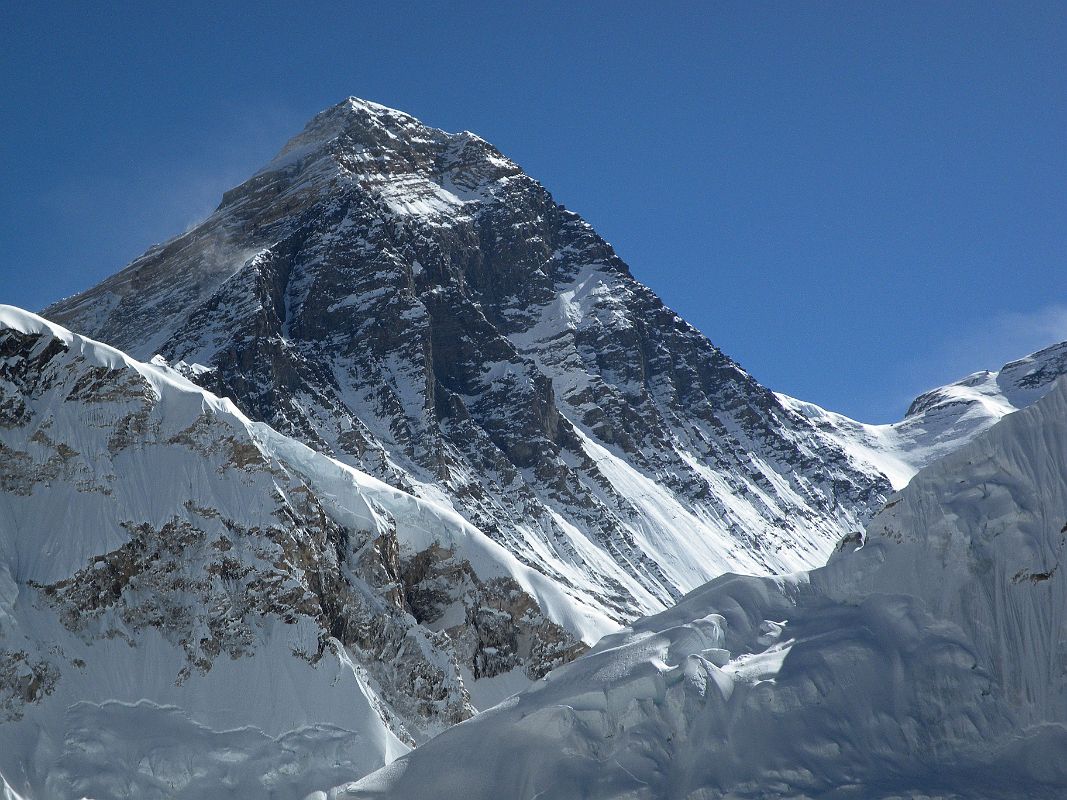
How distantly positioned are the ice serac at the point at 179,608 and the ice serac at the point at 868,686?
32226mm

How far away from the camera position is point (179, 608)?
2995 inches

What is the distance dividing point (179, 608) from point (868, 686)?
50.1m

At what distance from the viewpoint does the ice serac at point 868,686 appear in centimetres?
3350

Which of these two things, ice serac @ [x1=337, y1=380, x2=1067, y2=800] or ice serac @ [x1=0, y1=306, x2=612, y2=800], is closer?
ice serac @ [x1=337, y1=380, x2=1067, y2=800]

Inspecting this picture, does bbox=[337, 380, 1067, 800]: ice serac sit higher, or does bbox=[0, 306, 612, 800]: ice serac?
bbox=[0, 306, 612, 800]: ice serac

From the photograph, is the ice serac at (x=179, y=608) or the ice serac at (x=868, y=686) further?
the ice serac at (x=179, y=608)

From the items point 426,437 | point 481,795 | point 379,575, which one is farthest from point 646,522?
point 481,795

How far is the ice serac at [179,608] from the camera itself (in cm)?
6862

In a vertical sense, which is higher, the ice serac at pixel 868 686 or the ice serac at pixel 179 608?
the ice serac at pixel 179 608

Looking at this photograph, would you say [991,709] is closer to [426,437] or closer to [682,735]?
[682,735]

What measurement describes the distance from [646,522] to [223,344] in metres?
63.1

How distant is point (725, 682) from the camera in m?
36.8

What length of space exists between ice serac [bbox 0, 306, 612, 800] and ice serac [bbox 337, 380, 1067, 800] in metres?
32.2

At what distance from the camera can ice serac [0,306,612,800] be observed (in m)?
68.6
